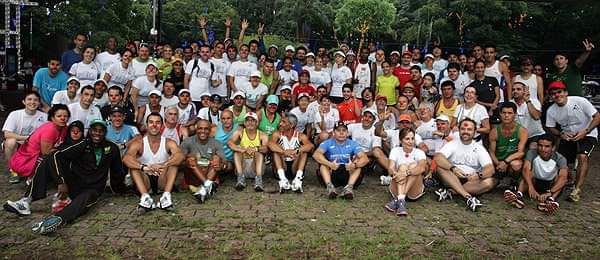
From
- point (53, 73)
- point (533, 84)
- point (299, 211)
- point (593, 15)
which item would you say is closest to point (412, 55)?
point (533, 84)

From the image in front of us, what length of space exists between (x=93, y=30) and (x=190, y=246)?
25.2 meters

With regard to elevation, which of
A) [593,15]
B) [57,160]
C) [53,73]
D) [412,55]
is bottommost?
[57,160]

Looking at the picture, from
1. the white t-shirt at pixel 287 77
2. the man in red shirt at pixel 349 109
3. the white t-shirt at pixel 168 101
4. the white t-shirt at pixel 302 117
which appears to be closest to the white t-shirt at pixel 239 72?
the white t-shirt at pixel 287 77

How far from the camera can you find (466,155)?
6656 millimetres

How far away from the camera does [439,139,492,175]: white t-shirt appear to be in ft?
21.7

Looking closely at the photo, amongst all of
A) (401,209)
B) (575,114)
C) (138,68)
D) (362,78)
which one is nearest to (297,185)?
(401,209)

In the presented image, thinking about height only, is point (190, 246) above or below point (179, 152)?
below

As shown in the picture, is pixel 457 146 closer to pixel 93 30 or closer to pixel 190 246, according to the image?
pixel 190 246

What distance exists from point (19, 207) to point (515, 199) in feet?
20.2

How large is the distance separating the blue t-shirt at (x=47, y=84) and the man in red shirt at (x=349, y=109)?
4.93m

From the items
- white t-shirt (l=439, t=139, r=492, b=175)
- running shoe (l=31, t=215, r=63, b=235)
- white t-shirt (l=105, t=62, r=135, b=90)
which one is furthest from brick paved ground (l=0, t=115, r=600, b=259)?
white t-shirt (l=105, t=62, r=135, b=90)

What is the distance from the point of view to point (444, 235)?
17.0ft

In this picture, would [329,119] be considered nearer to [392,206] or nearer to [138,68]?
[392,206]

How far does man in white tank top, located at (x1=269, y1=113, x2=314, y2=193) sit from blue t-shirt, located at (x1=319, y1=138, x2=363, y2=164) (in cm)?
33
